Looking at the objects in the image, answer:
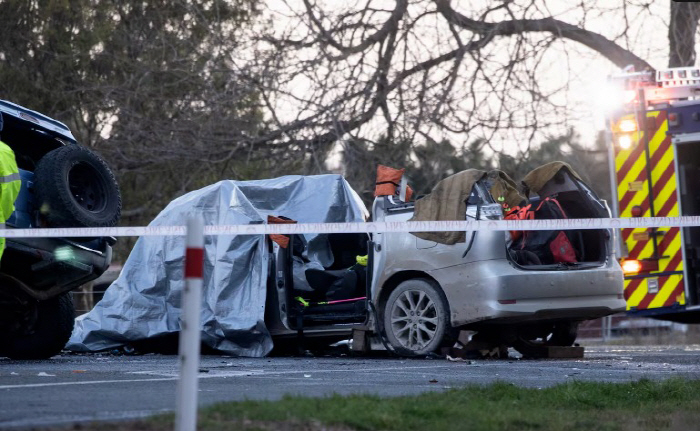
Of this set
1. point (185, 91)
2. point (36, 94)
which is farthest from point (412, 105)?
point (36, 94)

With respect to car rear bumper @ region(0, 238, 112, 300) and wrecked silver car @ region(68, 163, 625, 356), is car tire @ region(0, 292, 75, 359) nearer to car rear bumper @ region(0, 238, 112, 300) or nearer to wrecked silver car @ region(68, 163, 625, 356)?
car rear bumper @ region(0, 238, 112, 300)

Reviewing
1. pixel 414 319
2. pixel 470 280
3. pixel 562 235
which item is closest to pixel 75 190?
pixel 414 319

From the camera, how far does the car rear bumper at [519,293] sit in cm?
1008

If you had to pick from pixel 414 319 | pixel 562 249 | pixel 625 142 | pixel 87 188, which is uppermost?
pixel 625 142

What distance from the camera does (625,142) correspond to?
12266 mm

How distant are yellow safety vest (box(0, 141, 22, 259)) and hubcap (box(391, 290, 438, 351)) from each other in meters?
3.74

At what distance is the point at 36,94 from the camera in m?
23.1

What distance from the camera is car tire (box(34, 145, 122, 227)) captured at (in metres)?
9.25

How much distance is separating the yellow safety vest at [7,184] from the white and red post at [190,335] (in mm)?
4493

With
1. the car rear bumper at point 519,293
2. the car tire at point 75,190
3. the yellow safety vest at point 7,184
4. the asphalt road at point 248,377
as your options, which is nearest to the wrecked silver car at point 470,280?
the car rear bumper at point 519,293

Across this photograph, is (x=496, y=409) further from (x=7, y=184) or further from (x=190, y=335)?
(x=7, y=184)

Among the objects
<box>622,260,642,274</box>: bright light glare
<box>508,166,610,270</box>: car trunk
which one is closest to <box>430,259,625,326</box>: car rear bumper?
<box>508,166,610,270</box>: car trunk

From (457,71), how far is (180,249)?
209 inches

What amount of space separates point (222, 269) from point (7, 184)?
11.6 feet
